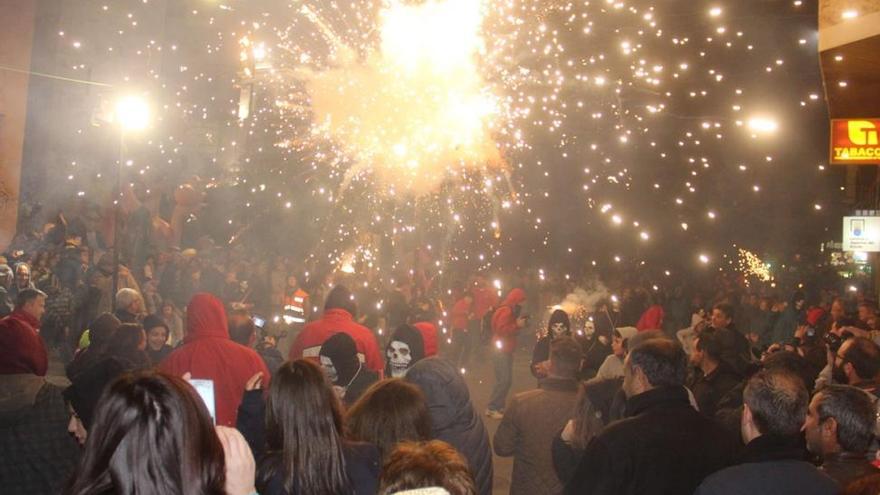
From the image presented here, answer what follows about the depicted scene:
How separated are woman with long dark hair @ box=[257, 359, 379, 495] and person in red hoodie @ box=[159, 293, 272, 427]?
2527 millimetres

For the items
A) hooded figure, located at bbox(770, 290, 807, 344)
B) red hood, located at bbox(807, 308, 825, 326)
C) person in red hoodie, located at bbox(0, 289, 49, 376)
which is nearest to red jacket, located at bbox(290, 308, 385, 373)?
person in red hoodie, located at bbox(0, 289, 49, 376)

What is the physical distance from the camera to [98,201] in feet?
75.0

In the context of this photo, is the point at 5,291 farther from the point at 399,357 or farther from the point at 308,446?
the point at 308,446

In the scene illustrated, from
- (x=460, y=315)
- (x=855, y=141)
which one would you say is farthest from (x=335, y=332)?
(x=460, y=315)

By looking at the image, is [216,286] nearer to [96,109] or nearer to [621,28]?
[96,109]

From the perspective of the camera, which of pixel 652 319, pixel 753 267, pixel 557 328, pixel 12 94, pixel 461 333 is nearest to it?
pixel 557 328

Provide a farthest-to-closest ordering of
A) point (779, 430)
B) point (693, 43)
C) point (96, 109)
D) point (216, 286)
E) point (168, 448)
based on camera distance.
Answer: point (693, 43)
point (216, 286)
point (96, 109)
point (779, 430)
point (168, 448)

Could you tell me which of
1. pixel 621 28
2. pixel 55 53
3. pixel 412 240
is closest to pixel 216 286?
pixel 412 240

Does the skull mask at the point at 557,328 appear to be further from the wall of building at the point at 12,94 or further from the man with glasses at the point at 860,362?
the wall of building at the point at 12,94

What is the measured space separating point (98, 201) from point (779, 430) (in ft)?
68.8

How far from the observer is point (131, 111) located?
43.7 feet

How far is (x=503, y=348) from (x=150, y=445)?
12.1 meters

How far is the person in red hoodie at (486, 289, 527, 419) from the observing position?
14.1m

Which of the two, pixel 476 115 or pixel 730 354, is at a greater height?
pixel 476 115
